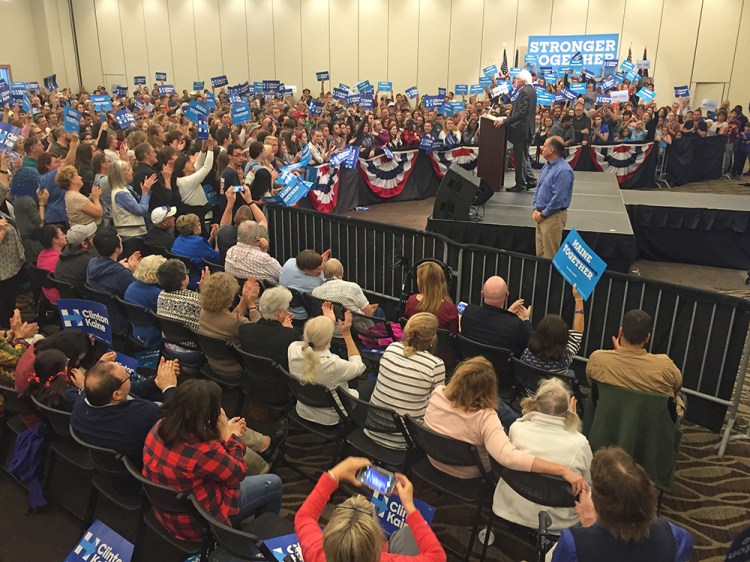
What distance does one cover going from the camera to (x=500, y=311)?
14.3 ft

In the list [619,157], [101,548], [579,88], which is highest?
[579,88]

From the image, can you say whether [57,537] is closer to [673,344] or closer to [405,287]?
[405,287]

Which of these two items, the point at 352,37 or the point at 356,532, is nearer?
the point at 356,532

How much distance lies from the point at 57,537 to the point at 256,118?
12.6 m

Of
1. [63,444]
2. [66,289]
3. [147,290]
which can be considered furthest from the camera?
[66,289]

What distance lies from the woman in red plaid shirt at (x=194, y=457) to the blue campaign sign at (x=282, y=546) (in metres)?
0.35

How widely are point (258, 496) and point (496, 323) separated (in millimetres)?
1994

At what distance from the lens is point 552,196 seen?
278 inches

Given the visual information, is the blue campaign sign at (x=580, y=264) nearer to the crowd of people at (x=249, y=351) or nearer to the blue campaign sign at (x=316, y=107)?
the crowd of people at (x=249, y=351)

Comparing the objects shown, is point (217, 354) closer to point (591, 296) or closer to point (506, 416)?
point (506, 416)

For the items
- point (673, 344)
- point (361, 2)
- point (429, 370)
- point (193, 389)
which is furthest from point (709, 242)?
point (361, 2)

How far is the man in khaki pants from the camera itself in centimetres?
693

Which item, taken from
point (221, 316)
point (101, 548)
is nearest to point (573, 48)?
point (221, 316)

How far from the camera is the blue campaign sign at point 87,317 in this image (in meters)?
4.39
